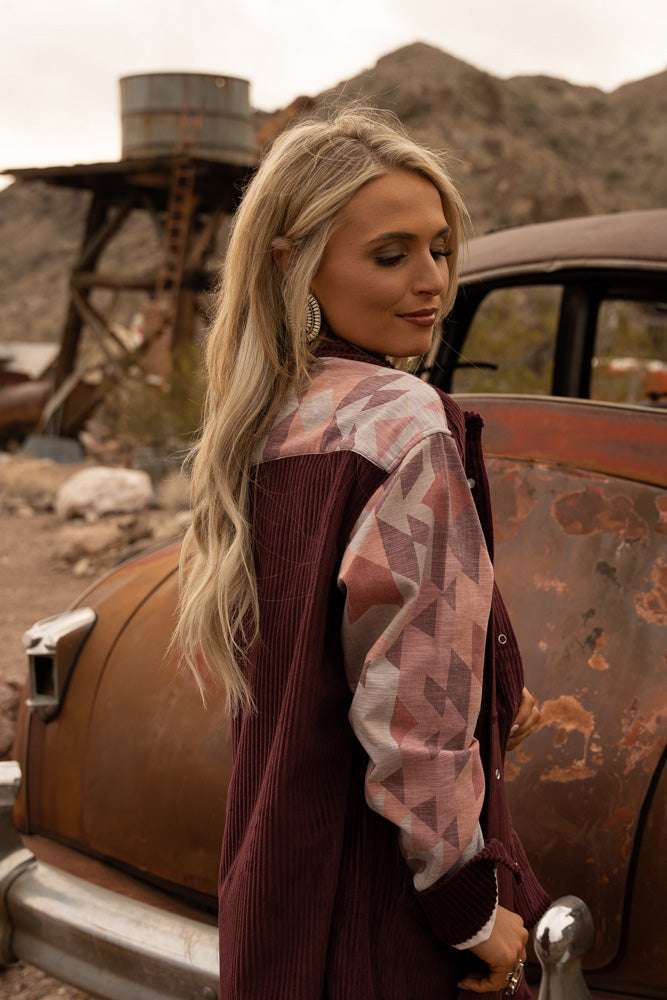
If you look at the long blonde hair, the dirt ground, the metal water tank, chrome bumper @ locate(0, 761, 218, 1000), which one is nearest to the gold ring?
the long blonde hair

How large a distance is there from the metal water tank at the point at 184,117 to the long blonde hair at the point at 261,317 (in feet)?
42.1

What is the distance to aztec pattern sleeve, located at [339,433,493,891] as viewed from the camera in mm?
1136

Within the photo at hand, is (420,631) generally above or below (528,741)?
above

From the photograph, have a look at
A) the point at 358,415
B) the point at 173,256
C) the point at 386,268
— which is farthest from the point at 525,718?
the point at 173,256

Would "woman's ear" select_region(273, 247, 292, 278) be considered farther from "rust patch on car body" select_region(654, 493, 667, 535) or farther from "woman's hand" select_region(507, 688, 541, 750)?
"rust patch on car body" select_region(654, 493, 667, 535)

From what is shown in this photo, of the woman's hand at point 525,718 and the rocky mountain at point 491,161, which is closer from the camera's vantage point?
the woman's hand at point 525,718

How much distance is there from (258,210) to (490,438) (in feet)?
3.66

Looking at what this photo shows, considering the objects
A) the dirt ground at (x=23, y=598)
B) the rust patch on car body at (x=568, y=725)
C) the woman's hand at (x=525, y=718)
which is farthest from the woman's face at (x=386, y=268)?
the dirt ground at (x=23, y=598)

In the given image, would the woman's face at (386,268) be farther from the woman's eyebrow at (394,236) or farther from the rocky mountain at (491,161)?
the rocky mountain at (491,161)

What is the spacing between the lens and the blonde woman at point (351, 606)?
1.15 meters

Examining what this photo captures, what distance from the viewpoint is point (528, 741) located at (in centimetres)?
187

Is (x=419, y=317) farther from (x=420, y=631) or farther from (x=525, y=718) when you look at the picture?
(x=525, y=718)

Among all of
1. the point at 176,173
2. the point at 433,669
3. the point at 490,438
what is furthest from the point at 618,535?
the point at 176,173

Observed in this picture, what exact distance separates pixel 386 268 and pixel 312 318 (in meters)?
0.12
